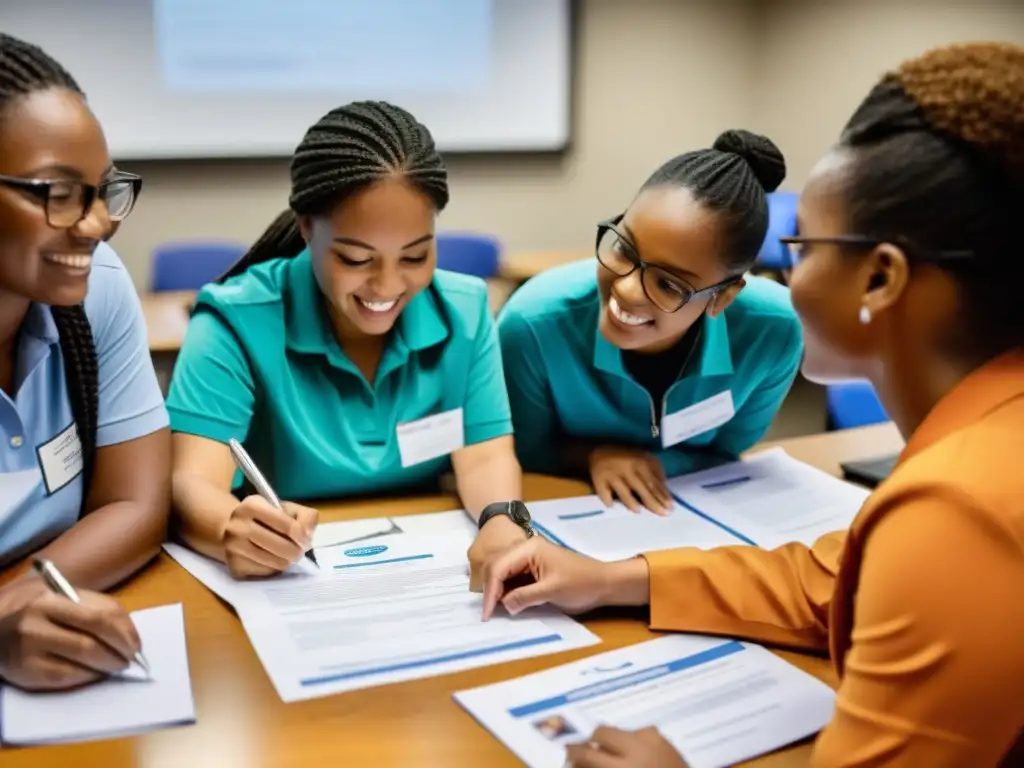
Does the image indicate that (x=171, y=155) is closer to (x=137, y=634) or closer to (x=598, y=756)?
(x=137, y=634)

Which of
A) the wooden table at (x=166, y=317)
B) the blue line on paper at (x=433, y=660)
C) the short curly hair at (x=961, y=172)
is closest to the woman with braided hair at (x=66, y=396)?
the blue line on paper at (x=433, y=660)

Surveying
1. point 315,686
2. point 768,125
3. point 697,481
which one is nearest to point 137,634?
point 315,686

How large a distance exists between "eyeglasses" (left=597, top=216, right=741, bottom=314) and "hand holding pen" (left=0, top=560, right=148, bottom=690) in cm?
89

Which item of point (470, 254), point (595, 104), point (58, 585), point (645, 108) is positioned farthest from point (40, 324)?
point (645, 108)

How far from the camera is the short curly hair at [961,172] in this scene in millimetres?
772

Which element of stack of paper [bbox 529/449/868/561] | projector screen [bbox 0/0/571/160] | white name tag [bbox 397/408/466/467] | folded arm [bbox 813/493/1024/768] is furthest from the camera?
projector screen [bbox 0/0/571/160]

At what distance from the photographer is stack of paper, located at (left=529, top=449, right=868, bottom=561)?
1415mm

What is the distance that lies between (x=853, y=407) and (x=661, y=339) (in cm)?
87

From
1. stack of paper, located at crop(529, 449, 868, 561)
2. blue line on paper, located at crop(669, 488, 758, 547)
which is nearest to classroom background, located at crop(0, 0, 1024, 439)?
stack of paper, located at crop(529, 449, 868, 561)

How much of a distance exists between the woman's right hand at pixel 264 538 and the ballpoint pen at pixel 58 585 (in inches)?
8.4

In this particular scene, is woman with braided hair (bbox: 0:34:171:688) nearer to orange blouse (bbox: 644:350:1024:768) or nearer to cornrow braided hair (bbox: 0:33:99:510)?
cornrow braided hair (bbox: 0:33:99:510)

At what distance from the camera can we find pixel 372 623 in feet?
3.70

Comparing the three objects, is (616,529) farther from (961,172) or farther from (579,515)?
(961,172)

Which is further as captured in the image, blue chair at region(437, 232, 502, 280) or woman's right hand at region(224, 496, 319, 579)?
blue chair at region(437, 232, 502, 280)
